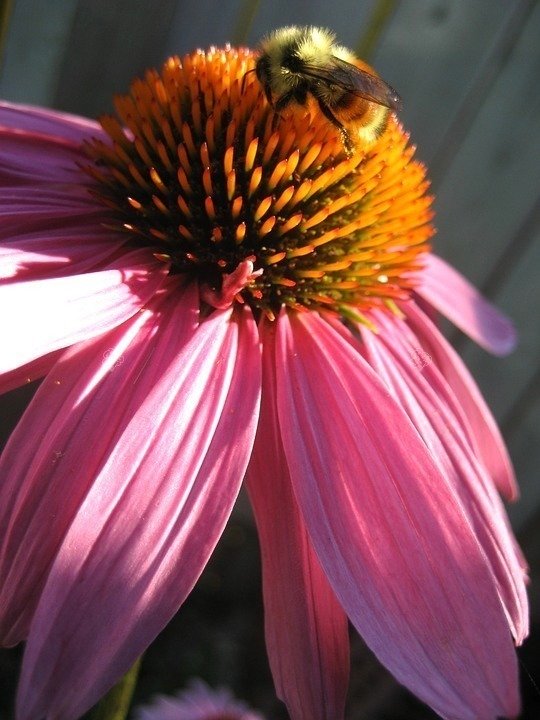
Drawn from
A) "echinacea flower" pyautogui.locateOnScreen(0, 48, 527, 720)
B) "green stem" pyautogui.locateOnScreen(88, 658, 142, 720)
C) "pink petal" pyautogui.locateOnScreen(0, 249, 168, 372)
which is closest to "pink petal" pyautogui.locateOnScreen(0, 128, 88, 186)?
"echinacea flower" pyautogui.locateOnScreen(0, 48, 527, 720)

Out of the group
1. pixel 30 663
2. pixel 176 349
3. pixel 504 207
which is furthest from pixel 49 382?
pixel 504 207

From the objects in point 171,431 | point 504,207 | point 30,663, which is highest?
point 504,207

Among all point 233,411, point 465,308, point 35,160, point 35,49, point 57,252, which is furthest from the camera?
point 35,49

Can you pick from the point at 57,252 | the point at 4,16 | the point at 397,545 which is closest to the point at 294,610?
the point at 397,545

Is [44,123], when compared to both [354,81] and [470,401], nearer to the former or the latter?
[354,81]

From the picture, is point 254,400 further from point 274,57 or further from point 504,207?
point 504,207

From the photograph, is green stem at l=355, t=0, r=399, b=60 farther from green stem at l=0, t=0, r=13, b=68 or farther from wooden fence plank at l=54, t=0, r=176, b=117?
green stem at l=0, t=0, r=13, b=68
